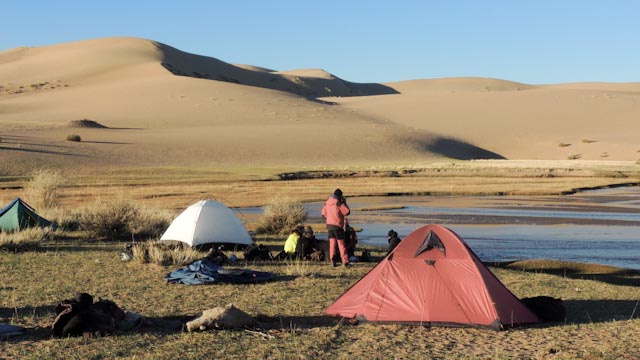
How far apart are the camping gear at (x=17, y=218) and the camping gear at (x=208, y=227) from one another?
440 centimetres

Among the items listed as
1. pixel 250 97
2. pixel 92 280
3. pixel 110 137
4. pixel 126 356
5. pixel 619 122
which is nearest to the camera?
pixel 126 356

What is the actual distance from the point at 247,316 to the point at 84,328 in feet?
6.85

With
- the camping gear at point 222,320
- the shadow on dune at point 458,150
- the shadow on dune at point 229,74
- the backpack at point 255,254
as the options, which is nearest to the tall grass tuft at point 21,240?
the backpack at point 255,254

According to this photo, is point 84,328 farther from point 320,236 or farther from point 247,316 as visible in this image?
point 320,236

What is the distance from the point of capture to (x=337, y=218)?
16.5 metres

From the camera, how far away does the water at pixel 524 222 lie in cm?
2150

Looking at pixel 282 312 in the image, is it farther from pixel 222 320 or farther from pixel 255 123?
pixel 255 123

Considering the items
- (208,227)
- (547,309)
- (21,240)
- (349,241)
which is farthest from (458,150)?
(547,309)

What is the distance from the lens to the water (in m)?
21.5

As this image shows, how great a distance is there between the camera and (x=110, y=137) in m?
72.0

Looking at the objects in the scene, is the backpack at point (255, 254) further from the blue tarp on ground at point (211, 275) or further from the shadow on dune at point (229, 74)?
the shadow on dune at point (229, 74)

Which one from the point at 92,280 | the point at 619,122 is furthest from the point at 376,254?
the point at 619,122

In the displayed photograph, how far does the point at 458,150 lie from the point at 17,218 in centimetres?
7174

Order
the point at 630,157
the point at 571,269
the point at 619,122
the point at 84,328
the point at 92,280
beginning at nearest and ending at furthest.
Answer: the point at 84,328
the point at 92,280
the point at 571,269
the point at 630,157
the point at 619,122
